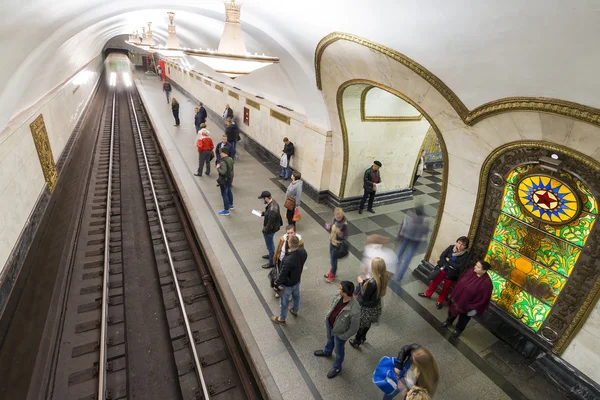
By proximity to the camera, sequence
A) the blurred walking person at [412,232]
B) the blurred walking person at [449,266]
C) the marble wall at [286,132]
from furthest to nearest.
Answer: the marble wall at [286,132]
the blurred walking person at [412,232]
the blurred walking person at [449,266]

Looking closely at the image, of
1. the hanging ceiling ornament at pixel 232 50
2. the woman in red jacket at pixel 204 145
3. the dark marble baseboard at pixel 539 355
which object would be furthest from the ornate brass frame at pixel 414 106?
the woman in red jacket at pixel 204 145

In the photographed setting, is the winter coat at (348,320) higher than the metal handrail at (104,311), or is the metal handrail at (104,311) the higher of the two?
the winter coat at (348,320)

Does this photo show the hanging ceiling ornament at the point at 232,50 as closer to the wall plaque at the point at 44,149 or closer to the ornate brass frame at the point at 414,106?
the ornate brass frame at the point at 414,106

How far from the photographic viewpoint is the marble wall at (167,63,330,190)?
8508 mm

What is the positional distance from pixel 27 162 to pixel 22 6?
4.43 metres

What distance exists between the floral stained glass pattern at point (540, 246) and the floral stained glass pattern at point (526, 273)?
9cm

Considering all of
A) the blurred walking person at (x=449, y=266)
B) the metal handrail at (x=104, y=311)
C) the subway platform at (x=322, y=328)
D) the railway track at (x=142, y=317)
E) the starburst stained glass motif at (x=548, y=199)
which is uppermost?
the starburst stained glass motif at (x=548, y=199)

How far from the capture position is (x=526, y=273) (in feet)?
14.9

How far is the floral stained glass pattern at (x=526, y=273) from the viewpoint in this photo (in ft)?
13.9

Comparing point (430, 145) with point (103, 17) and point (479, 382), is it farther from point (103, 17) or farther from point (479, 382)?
point (103, 17)

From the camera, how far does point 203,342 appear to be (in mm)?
4590

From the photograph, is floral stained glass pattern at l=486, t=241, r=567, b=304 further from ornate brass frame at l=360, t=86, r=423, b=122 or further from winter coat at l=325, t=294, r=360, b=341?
ornate brass frame at l=360, t=86, r=423, b=122

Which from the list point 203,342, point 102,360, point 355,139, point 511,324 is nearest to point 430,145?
point 355,139

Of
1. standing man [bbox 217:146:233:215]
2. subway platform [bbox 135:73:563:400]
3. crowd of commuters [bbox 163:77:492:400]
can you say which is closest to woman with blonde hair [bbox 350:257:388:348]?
crowd of commuters [bbox 163:77:492:400]
